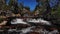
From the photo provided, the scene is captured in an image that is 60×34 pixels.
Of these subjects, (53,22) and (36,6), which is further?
(36,6)

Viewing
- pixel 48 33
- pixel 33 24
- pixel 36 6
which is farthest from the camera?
pixel 36 6

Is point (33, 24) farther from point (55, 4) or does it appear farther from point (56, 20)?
point (55, 4)

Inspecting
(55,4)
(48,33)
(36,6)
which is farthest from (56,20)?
(36,6)

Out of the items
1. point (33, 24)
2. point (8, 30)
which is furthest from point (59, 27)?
point (8, 30)

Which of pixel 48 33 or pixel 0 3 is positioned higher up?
pixel 0 3

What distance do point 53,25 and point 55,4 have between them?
109 centimetres

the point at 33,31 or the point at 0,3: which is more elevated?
the point at 0,3

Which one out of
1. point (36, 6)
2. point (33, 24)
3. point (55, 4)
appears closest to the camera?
point (33, 24)

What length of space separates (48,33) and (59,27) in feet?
0.65

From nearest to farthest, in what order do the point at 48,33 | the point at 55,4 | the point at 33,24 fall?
the point at 48,33, the point at 33,24, the point at 55,4

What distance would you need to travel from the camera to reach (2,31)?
7.82 ft

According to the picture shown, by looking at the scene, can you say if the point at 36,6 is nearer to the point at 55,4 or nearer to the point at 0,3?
the point at 55,4

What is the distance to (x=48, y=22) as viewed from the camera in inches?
98.0

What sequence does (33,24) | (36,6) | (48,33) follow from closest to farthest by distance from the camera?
(48,33) < (33,24) < (36,6)
